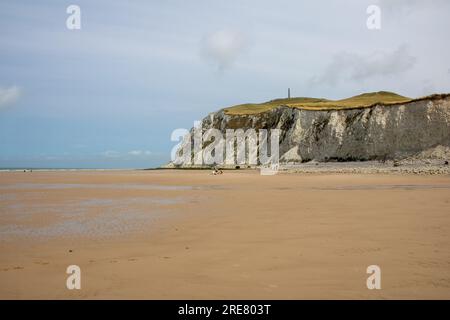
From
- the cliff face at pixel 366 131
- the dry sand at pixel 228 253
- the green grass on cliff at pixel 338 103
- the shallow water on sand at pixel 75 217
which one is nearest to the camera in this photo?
the dry sand at pixel 228 253

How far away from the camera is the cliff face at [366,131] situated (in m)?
54.7

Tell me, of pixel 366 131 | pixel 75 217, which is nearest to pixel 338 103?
pixel 366 131

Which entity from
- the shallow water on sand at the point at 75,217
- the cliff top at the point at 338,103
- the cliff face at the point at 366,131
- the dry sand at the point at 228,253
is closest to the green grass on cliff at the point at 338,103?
the cliff top at the point at 338,103

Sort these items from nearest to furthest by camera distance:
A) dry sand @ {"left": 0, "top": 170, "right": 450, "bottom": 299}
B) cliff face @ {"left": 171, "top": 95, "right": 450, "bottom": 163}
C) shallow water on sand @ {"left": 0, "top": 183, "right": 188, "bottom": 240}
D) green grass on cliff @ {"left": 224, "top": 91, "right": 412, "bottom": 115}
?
dry sand @ {"left": 0, "top": 170, "right": 450, "bottom": 299}, shallow water on sand @ {"left": 0, "top": 183, "right": 188, "bottom": 240}, cliff face @ {"left": 171, "top": 95, "right": 450, "bottom": 163}, green grass on cliff @ {"left": 224, "top": 91, "right": 412, "bottom": 115}

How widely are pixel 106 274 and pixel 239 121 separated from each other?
86.2 metres

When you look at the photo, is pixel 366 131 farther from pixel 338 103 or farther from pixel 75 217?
pixel 75 217

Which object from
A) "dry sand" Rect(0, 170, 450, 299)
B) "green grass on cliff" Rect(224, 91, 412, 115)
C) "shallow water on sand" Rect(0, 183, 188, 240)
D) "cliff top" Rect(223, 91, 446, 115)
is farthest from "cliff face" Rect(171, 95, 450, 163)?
"shallow water on sand" Rect(0, 183, 188, 240)

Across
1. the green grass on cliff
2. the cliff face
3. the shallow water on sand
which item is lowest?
the shallow water on sand

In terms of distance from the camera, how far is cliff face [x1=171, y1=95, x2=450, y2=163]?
5472 cm

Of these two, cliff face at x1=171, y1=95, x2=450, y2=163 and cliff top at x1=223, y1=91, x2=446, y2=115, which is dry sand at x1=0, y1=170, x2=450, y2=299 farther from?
cliff top at x1=223, y1=91, x2=446, y2=115

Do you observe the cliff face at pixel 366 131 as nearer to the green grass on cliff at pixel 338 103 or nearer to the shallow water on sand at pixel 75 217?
the green grass on cliff at pixel 338 103

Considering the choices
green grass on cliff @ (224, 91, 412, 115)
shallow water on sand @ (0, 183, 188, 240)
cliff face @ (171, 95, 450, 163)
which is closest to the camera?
shallow water on sand @ (0, 183, 188, 240)

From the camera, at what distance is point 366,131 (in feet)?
202
